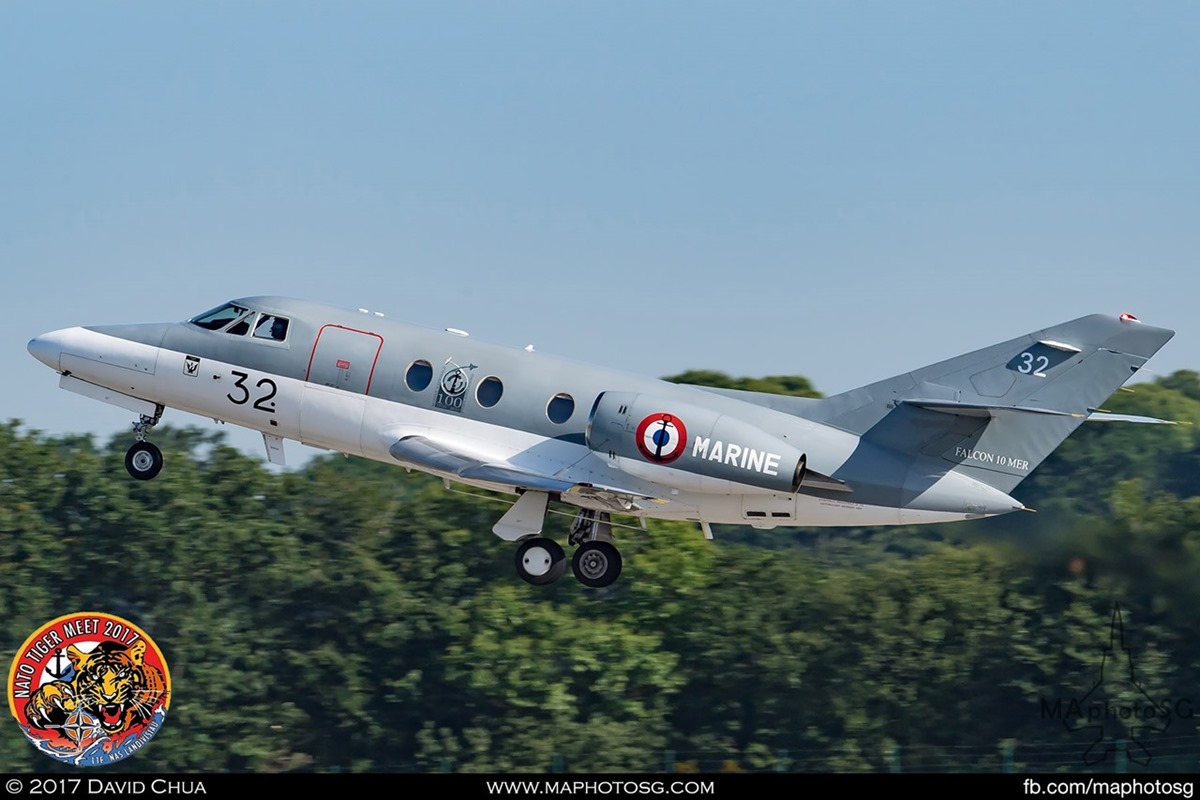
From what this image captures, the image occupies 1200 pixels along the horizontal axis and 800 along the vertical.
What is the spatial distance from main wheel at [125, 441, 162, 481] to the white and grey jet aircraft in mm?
2210

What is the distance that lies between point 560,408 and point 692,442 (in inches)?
86.9

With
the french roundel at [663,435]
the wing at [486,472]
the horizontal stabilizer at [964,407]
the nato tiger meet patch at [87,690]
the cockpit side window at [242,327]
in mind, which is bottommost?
the nato tiger meet patch at [87,690]

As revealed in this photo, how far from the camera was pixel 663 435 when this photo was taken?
24141 mm

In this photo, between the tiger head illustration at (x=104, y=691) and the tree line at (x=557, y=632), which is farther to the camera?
the tree line at (x=557, y=632)

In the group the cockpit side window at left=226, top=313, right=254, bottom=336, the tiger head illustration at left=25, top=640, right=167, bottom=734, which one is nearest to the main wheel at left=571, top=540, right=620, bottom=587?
the cockpit side window at left=226, top=313, right=254, bottom=336

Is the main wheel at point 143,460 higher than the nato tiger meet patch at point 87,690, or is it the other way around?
the main wheel at point 143,460

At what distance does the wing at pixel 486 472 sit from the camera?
24406 millimetres

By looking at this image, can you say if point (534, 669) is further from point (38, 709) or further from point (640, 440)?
point (640, 440)

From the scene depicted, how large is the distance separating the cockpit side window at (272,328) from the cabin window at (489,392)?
3406 mm

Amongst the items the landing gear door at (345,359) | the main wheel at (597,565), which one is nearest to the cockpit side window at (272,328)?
the landing gear door at (345,359)

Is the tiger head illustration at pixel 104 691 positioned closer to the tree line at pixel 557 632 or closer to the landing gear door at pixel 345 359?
the tree line at pixel 557 632

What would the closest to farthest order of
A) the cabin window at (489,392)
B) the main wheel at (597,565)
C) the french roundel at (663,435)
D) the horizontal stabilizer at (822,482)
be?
the french roundel at (663,435) → the horizontal stabilizer at (822,482) → the cabin window at (489,392) → the main wheel at (597,565)

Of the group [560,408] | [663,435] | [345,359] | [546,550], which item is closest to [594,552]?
[546,550]

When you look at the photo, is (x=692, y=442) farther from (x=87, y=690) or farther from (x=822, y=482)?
(x=87, y=690)
